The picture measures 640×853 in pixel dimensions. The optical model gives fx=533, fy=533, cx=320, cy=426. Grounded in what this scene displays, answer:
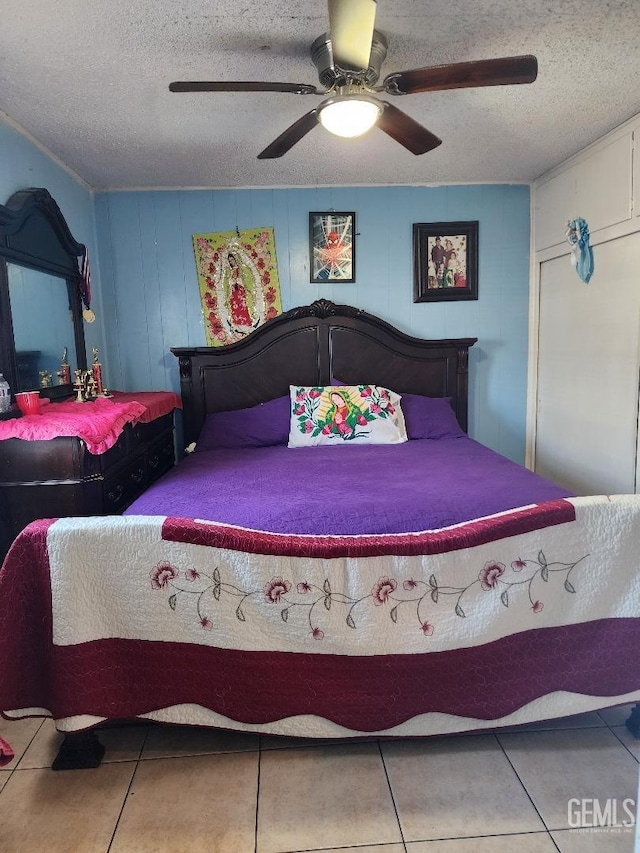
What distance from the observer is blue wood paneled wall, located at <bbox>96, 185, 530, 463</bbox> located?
3543 millimetres

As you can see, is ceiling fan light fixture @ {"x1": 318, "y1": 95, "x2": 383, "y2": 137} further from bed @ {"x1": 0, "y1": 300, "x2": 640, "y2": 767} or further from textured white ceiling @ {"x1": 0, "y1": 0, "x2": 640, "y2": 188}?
bed @ {"x1": 0, "y1": 300, "x2": 640, "y2": 767}

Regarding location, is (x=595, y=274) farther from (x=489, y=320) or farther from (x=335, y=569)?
(x=335, y=569)

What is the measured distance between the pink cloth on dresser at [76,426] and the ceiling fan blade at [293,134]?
1294 mm

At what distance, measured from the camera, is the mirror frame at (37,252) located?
93.7 inches

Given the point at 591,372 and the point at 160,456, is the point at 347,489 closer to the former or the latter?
the point at 160,456

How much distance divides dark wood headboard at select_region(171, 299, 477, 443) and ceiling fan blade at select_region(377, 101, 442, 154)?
140 cm

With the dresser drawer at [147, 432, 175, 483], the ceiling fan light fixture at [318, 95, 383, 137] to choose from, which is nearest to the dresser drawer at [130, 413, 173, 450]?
the dresser drawer at [147, 432, 175, 483]

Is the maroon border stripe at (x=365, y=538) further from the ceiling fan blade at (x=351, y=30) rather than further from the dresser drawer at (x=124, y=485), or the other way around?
the ceiling fan blade at (x=351, y=30)

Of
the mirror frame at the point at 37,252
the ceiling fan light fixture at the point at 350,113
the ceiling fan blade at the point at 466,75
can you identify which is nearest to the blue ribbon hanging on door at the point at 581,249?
the ceiling fan blade at the point at 466,75

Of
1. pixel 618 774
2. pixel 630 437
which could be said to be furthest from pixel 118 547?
pixel 630 437

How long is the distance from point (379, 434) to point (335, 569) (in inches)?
66.5

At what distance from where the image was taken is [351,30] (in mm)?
1488

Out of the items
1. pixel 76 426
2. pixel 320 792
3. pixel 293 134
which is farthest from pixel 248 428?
pixel 320 792

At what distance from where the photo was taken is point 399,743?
5.55ft
